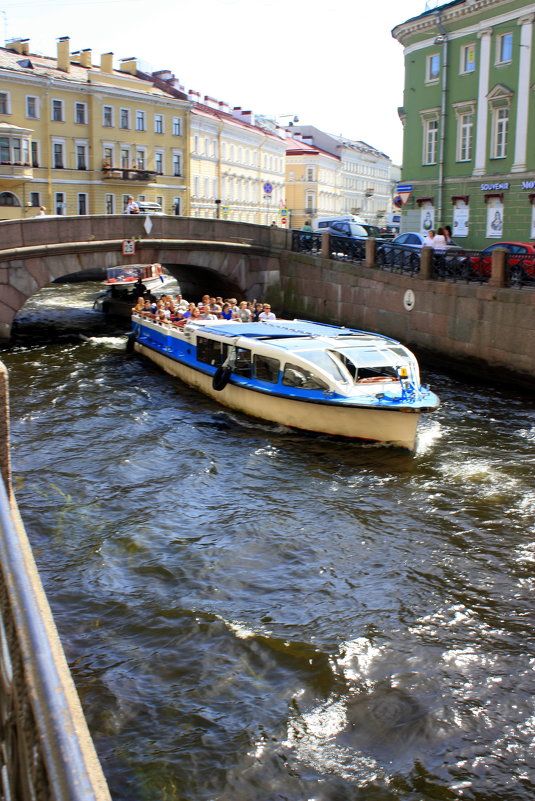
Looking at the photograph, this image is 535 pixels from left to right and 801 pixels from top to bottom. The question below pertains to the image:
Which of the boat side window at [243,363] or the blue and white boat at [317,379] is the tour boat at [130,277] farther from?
the boat side window at [243,363]

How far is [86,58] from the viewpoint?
164 feet

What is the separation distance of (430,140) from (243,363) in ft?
64.8

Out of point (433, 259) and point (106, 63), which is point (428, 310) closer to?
point (433, 259)

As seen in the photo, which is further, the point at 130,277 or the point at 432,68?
the point at 432,68

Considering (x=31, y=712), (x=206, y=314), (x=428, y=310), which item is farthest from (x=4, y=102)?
(x=31, y=712)

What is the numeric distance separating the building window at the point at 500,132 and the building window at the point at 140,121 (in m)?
27.4

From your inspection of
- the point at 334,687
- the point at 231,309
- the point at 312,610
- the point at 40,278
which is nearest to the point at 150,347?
the point at 231,309

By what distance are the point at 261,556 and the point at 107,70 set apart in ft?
154

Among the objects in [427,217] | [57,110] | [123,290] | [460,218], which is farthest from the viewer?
[57,110]

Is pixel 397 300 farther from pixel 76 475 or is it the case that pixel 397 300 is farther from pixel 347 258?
pixel 76 475

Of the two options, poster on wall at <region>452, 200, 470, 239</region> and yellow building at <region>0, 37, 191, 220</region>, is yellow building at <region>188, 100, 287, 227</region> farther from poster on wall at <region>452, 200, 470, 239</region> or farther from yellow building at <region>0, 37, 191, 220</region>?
poster on wall at <region>452, 200, 470, 239</region>

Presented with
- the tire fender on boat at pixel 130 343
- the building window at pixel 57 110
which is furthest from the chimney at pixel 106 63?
the tire fender on boat at pixel 130 343

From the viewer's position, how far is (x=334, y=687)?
682 centimetres

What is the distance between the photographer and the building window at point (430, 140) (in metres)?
31.8
